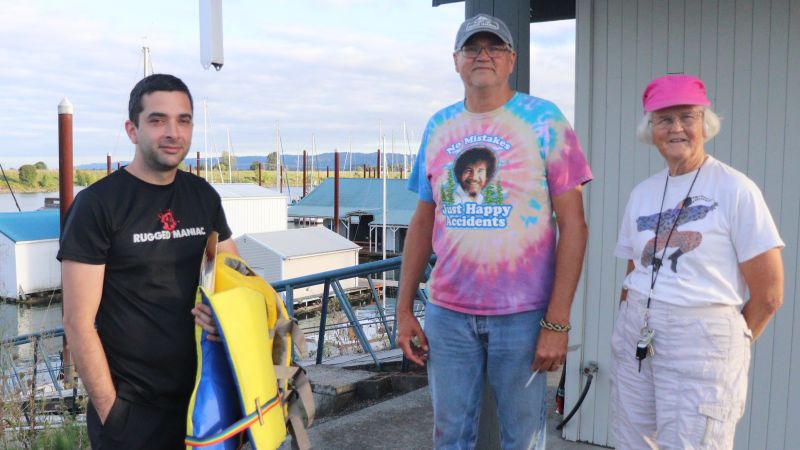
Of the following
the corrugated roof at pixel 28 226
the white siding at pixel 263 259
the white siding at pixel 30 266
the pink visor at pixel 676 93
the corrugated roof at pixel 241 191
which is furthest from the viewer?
the corrugated roof at pixel 241 191

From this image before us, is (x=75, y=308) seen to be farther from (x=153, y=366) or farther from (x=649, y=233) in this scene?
(x=649, y=233)

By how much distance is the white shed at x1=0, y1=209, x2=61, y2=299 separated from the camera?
32.7m

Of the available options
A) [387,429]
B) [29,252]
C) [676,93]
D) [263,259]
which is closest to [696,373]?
[676,93]

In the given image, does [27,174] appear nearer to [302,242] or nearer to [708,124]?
[302,242]

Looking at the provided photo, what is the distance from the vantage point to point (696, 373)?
6.58 feet

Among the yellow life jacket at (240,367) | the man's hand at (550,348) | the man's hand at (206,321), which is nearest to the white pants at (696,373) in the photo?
the man's hand at (550,348)

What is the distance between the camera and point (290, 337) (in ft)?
7.74

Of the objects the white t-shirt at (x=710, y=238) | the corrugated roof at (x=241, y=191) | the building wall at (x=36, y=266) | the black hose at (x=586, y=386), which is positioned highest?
the white t-shirt at (x=710, y=238)

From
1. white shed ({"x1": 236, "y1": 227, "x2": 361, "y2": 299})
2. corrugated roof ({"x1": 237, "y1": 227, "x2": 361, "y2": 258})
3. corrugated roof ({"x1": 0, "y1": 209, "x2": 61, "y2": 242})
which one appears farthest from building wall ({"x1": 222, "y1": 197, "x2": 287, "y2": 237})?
corrugated roof ({"x1": 0, "y1": 209, "x2": 61, "y2": 242})

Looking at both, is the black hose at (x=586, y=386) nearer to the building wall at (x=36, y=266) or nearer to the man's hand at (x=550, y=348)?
the man's hand at (x=550, y=348)

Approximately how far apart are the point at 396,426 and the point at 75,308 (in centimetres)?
257

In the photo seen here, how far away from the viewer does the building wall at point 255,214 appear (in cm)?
3769

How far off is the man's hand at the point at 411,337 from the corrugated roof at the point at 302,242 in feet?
91.4

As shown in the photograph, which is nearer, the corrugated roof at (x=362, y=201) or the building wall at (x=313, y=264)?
the building wall at (x=313, y=264)
